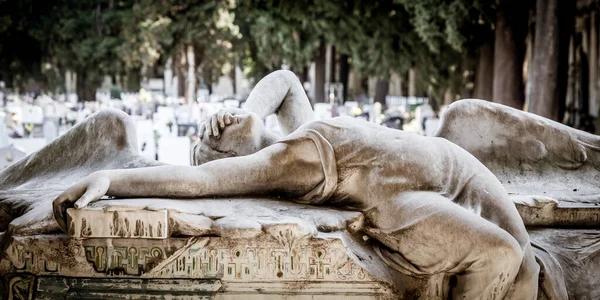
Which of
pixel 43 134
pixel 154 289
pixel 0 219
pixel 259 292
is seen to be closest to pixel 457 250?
pixel 259 292

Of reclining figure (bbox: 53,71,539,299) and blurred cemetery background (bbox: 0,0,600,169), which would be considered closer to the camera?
reclining figure (bbox: 53,71,539,299)

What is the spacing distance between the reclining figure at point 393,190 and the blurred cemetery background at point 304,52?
31.2 inches

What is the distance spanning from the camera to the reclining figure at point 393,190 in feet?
11.9

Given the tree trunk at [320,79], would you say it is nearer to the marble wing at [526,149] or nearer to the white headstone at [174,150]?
the white headstone at [174,150]

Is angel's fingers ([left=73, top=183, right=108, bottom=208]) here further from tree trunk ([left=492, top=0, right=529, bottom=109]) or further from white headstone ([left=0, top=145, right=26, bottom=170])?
tree trunk ([left=492, top=0, right=529, bottom=109])

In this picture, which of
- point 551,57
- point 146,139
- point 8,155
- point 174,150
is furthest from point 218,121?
point 146,139

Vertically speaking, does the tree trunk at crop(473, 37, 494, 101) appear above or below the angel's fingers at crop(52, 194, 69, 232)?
above

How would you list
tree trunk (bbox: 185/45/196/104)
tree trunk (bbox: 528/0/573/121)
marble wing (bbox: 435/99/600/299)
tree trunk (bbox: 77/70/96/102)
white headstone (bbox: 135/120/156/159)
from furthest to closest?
tree trunk (bbox: 77/70/96/102), tree trunk (bbox: 185/45/196/104), white headstone (bbox: 135/120/156/159), tree trunk (bbox: 528/0/573/121), marble wing (bbox: 435/99/600/299)

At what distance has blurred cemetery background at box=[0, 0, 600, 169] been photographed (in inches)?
474

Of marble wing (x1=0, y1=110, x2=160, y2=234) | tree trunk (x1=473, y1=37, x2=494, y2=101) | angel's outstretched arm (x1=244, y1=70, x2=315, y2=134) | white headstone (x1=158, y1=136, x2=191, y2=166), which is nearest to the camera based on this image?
marble wing (x1=0, y1=110, x2=160, y2=234)

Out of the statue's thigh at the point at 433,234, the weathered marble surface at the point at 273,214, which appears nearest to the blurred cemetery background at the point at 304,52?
the weathered marble surface at the point at 273,214

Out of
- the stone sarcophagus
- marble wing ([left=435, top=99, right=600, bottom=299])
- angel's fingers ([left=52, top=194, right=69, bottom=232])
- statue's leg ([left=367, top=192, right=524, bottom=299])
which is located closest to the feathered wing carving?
marble wing ([left=435, top=99, right=600, bottom=299])

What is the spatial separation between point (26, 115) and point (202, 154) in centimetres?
1293

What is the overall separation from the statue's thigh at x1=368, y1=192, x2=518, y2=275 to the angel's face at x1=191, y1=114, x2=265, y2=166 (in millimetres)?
813
